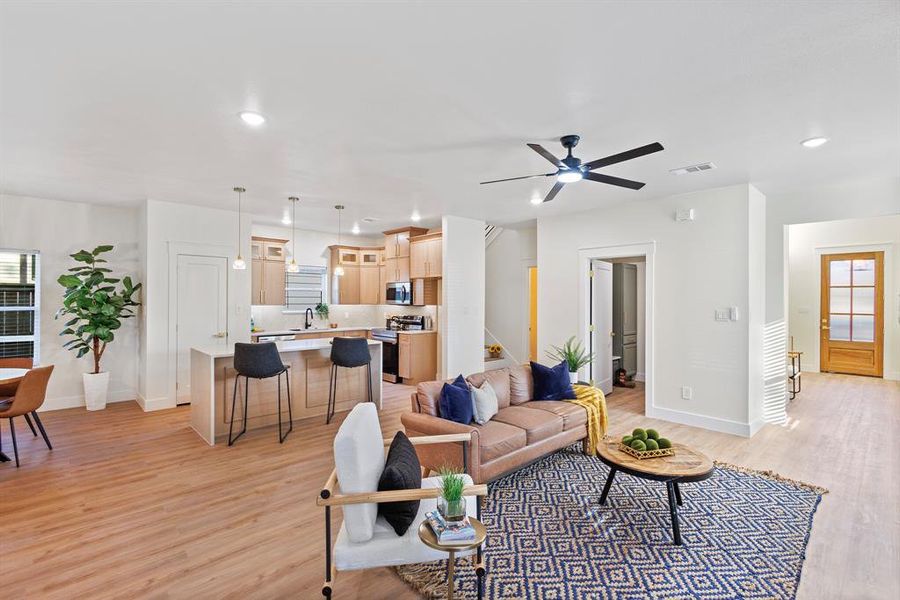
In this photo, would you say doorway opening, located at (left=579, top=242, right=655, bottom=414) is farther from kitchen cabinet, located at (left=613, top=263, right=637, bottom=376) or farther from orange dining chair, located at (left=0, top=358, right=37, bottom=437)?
orange dining chair, located at (left=0, top=358, right=37, bottom=437)

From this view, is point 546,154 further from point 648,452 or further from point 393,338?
point 393,338

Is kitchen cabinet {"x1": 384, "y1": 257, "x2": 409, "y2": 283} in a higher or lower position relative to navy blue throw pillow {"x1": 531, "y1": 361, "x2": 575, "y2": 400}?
higher

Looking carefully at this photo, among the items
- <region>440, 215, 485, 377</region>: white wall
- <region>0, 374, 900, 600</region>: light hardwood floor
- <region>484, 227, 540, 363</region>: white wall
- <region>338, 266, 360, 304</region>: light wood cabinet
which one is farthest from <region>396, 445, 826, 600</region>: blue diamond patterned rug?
<region>338, 266, 360, 304</region>: light wood cabinet

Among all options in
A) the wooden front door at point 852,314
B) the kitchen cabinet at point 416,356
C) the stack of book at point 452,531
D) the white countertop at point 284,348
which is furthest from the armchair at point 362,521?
the wooden front door at point 852,314

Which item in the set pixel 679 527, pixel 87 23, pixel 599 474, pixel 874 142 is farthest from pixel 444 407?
→ pixel 874 142

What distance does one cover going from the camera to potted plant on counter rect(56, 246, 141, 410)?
5375mm

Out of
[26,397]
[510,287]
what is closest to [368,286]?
[510,287]

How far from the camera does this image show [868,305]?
25.7 ft

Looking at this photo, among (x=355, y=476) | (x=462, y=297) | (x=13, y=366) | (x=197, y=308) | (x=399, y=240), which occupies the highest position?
(x=399, y=240)

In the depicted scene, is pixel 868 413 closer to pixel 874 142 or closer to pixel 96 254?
pixel 874 142

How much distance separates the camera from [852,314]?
8.00 m

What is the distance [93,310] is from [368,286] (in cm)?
421

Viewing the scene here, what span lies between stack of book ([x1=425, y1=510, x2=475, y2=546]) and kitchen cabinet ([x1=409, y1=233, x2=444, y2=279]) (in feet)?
17.2

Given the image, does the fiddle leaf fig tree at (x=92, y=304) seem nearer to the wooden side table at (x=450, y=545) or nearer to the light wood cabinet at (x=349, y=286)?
the light wood cabinet at (x=349, y=286)
